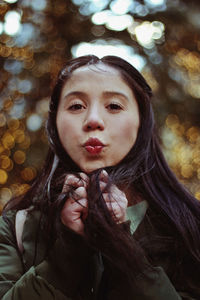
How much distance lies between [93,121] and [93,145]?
74 mm

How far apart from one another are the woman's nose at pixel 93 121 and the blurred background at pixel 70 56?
9.63 feet

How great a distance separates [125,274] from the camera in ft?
3.11

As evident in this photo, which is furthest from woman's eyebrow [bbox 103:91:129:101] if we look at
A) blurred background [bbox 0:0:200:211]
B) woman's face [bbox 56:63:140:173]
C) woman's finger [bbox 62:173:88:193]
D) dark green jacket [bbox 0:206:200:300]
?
blurred background [bbox 0:0:200:211]

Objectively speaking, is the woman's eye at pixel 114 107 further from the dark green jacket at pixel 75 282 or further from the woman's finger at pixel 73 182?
the dark green jacket at pixel 75 282

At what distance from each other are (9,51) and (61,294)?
11.7ft

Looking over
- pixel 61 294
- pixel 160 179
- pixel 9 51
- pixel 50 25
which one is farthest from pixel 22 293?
pixel 50 25

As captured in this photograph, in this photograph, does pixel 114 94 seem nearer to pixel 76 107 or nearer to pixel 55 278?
pixel 76 107

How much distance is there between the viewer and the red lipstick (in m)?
1.13

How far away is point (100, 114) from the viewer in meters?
1.14

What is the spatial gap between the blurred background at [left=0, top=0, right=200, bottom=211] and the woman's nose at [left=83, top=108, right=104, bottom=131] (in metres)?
2.94

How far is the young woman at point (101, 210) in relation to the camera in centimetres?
95

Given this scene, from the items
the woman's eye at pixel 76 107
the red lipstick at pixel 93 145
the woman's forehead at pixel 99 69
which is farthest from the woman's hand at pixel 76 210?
the woman's forehead at pixel 99 69

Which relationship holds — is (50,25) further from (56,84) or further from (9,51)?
(56,84)

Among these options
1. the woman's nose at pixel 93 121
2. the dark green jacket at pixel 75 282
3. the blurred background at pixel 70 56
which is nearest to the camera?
the dark green jacket at pixel 75 282
